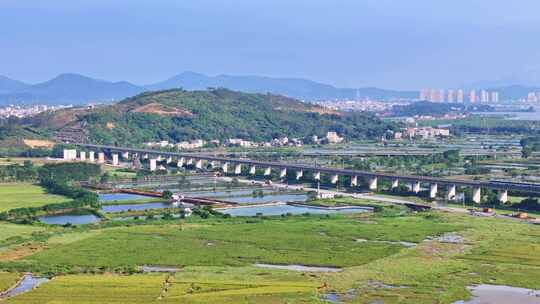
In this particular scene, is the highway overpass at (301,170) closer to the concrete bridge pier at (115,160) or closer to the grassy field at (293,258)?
the concrete bridge pier at (115,160)

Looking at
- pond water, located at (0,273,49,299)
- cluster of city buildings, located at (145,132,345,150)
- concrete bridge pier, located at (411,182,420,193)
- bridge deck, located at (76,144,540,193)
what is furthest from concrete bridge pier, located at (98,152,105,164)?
pond water, located at (0,273,49,299)

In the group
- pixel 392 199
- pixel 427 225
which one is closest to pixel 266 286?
pixel 427 225

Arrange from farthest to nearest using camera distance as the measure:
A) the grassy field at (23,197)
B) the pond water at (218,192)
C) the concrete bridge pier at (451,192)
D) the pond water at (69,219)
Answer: the pond water at (218,192), the concrete bridge pier at (451,192), the grassy field at (23,197), the pond water at (69,219)

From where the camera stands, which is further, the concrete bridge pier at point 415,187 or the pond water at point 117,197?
the concrete bridge pier at point 415,187

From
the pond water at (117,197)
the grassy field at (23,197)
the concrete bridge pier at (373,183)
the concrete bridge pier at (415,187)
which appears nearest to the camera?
the grassy field at (23,197)

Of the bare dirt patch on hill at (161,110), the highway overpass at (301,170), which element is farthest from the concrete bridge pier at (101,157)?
the bare dirt patch on hill at (161,110)

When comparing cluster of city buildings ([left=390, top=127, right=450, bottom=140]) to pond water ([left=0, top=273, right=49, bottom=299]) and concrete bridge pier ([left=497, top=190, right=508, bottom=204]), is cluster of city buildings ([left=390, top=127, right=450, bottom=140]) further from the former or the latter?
pond water ([left=0, top=273, right=49, bottom=299])

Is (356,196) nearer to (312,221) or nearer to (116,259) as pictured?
(312,221)
